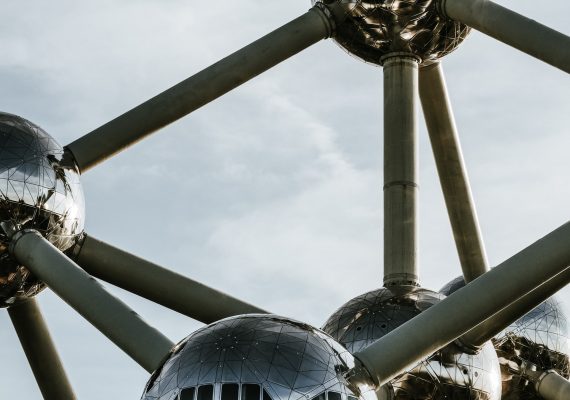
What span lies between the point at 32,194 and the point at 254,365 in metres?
3.92

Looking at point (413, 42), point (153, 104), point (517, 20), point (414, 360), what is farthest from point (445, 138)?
point (414, 360)

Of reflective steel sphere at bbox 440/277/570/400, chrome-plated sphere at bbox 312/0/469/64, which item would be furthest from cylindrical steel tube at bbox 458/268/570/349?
chrome-plated sphere at bbox 312/0/469/64

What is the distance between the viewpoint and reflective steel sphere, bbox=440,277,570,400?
1758 centimetres

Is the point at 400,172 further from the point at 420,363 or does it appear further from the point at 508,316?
the point at 420,363

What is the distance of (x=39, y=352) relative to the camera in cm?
1455

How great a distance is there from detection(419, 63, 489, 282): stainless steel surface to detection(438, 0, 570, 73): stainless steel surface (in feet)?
5.44

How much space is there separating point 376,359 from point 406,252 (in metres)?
3.95

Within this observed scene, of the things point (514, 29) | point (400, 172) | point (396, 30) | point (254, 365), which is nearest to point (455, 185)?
point (400, 172)

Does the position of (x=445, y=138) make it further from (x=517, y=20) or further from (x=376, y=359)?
(x=376, y=359)

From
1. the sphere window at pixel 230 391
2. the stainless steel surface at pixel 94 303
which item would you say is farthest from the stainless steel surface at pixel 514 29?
the sphere window at pixel 230 391

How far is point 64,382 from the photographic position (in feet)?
48.0

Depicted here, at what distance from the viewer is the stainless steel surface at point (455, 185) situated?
1653 cm

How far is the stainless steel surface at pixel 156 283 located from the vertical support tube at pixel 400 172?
2.50 metres

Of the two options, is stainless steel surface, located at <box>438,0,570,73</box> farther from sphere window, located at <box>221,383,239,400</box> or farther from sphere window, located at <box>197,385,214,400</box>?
sphere window, located at <box>197,385,214,400</box>
